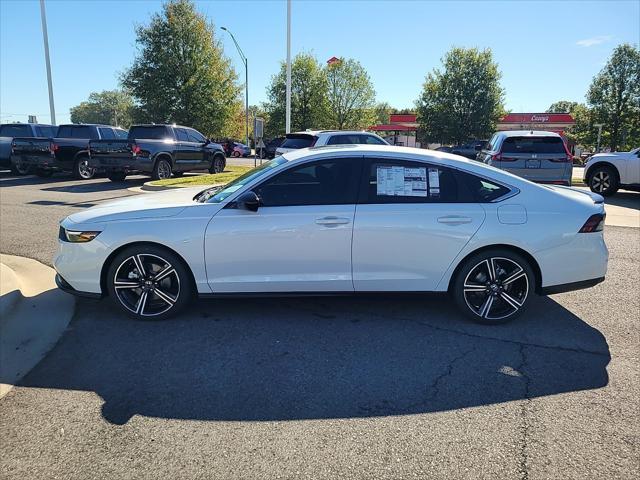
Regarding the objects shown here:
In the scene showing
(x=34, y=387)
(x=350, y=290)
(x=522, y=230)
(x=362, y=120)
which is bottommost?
(x=34, y=387)

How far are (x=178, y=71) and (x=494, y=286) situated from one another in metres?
30.1

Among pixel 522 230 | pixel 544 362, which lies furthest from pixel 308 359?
pixel 522 230

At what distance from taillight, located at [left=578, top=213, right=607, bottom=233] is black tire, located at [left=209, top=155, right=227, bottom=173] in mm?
15959

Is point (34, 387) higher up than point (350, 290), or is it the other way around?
point (350, 290)

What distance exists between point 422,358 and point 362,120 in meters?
55.1

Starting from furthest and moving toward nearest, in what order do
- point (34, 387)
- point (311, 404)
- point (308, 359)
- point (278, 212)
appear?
point (278, 212) < point (308, 359) < point (34, 387) < point (311, 404)

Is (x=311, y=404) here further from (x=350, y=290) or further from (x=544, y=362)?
(x=544, y=362)

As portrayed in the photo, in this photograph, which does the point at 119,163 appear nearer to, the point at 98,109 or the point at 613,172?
the point at 613,172

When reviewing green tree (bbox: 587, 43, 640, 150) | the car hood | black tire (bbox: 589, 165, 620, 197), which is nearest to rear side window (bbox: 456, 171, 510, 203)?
the car hood

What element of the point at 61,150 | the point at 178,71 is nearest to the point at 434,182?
the point at 61,150

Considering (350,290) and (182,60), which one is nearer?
(350,290)

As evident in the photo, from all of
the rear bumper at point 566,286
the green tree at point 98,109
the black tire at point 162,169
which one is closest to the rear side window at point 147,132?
the black tire at point 162,169

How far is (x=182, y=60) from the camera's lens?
99.7ft

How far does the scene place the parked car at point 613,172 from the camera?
13.3 meters
